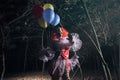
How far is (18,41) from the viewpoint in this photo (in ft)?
36.1

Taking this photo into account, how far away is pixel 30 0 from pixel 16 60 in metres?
2.78

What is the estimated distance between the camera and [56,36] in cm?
627

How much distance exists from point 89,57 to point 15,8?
2.96m

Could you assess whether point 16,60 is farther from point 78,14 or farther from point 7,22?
point 78,14

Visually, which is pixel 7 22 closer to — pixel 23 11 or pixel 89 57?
pixel 23 11

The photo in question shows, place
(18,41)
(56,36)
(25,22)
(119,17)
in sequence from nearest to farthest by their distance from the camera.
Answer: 1. (56,36)
2. (119,17)
3. (25,22)
4. (18,41)

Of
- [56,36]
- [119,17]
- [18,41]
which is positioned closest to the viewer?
[56,36]

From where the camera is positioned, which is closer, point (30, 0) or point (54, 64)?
point (54, 64)

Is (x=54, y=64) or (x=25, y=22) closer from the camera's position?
(x=54, y=64)

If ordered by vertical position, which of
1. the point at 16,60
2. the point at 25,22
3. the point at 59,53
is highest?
the point at 25,22

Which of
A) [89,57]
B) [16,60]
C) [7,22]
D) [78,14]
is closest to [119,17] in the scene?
[78,14]

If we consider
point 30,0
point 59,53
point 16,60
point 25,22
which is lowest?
point 16,60

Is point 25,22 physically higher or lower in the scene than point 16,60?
higher

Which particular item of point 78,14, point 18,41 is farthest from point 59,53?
point 18,41
